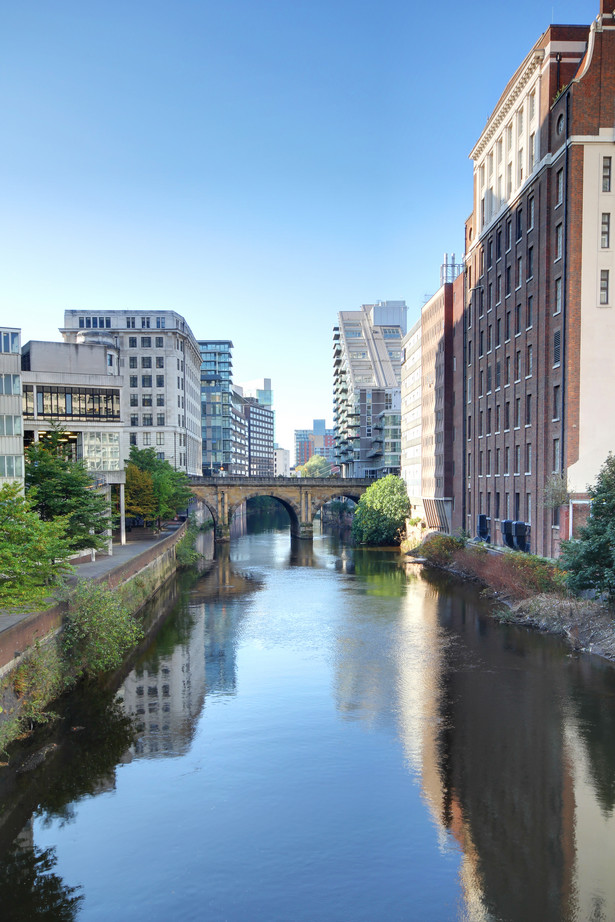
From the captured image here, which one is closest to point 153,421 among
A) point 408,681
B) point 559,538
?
point 559,538

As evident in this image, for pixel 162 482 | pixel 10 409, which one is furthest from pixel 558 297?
pixel 162 482

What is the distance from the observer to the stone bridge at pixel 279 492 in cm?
10975

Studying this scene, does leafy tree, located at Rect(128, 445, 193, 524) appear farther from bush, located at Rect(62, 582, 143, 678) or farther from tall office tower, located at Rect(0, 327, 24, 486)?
bush, located at Rect(62, 582, 143, 678)

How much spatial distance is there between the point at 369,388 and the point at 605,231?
328 feet

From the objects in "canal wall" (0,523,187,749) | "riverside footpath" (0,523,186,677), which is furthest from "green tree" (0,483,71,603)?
"canal wall" (0,523,187,749)

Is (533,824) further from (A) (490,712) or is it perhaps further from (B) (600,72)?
(B) (600,72)

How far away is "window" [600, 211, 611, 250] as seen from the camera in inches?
1855

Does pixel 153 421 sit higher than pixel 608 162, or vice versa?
pixel 608 162

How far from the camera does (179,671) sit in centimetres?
3769

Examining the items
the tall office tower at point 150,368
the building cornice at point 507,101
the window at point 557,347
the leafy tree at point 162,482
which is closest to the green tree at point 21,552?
the window at point 557,347

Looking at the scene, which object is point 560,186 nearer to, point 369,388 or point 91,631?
point 91,631

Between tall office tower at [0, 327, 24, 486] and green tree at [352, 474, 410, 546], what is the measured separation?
196ft

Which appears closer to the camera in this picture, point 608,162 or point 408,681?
point 408,681

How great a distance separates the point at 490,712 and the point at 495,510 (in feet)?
115
